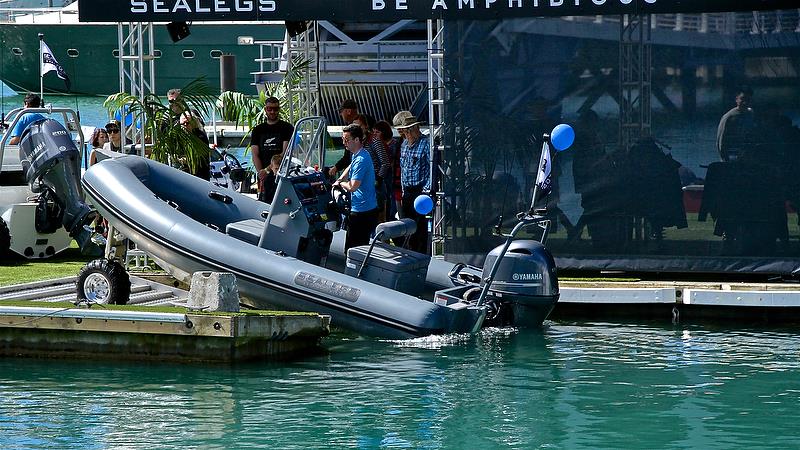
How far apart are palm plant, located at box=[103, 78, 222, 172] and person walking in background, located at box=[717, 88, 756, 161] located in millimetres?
4999

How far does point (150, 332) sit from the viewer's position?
937 centimetres

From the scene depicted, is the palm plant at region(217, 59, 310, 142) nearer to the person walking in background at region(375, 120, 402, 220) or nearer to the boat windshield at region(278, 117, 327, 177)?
the person walking in background at region(375, 120, 402, 220)

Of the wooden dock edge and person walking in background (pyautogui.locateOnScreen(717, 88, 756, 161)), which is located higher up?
person walking in background (pyautogui.locateOnScreen(717, 88, 756, 161))

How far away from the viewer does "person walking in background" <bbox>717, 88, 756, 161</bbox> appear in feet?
36.4

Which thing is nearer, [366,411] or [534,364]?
[366,411]

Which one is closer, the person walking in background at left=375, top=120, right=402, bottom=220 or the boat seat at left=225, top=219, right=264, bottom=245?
the boat seat at left=225, top=219, right=264, bottom=245

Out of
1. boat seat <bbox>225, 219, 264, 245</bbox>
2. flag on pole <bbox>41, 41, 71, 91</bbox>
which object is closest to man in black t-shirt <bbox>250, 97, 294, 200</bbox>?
boat seat <bbox>225, 219, 264, 245</bbox>

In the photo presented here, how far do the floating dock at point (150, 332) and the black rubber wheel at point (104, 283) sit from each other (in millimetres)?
778

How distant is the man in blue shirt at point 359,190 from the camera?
1123 cm

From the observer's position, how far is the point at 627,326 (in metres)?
11.0

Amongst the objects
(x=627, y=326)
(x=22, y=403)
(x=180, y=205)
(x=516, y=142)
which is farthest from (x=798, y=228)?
(x=22, y=403)

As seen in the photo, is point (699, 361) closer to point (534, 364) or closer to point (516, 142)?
point (534, 364)

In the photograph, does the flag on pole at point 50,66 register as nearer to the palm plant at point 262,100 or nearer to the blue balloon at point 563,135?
the palm plant at point 262,100

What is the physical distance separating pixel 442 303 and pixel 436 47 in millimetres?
2684
